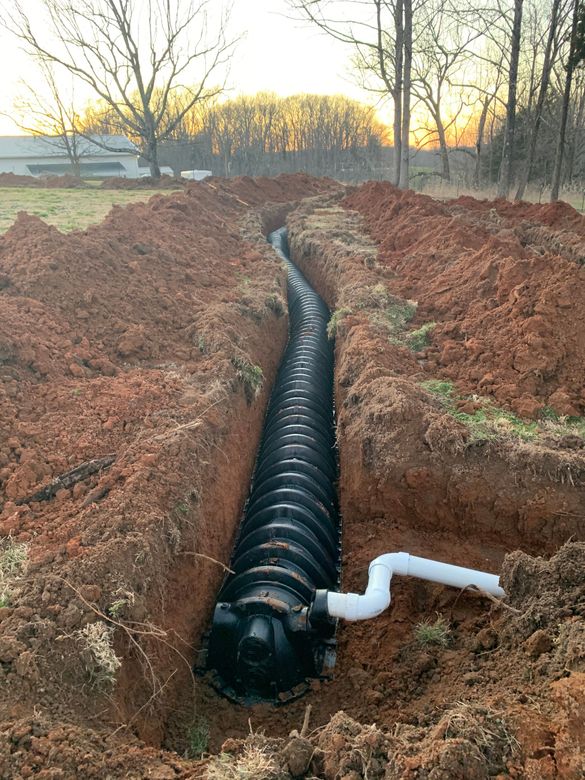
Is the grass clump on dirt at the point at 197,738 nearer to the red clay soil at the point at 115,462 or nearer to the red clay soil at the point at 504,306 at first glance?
the red clay soil at the point at 115,462

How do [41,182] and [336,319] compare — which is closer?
[336,319]

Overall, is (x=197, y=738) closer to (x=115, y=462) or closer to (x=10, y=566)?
(x=10, y=566)

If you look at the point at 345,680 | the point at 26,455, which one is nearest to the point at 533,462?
the point at 345,680

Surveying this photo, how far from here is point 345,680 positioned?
14.7ft

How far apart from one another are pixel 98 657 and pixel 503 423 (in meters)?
4.61

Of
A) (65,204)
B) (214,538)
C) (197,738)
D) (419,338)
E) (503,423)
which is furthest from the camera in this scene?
(65,204)

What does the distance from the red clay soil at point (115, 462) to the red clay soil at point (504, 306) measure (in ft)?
9.53

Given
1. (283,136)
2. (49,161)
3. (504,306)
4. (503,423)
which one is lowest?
(503,423)

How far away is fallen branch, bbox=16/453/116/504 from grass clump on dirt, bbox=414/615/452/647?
3.31 meters

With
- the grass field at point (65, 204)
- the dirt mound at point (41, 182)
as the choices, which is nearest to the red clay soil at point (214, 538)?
the grass field at point (65, 204)

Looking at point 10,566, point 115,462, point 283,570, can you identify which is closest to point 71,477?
point 115,462

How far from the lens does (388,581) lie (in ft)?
14.5

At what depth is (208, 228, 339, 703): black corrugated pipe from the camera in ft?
14.4

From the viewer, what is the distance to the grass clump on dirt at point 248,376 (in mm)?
7199
